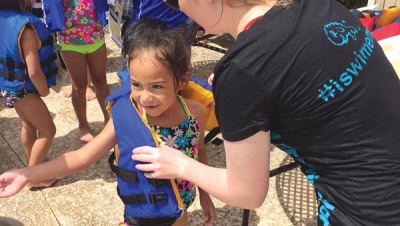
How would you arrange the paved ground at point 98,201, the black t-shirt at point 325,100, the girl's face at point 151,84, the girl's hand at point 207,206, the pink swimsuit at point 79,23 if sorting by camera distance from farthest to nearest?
the pink swimsuit at point 79,23, the paved ground at point 98,201, the girl's hand at point 207,206, the girl's face at point 151,84, the black t-shirt at point 325,100

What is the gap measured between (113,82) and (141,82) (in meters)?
2.87

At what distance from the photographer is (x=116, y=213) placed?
10.0 feet

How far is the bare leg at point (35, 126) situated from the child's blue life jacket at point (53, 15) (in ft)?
1.70

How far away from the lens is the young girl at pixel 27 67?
9.25ft

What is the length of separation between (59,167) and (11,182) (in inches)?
7.7

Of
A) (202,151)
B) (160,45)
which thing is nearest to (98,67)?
(202,151)

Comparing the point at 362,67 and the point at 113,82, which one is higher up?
the point at 362,67

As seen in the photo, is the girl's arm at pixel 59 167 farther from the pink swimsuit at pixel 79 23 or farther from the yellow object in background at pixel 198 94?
the pink swimsuit at pixel 79 23

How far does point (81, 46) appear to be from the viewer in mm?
3418

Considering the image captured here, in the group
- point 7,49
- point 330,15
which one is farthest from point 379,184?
point 7,49

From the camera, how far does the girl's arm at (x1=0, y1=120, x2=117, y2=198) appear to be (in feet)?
5.76

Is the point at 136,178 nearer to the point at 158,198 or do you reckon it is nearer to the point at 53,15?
the point at 158,198

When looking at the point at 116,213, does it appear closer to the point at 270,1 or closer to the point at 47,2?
the point at 47,2

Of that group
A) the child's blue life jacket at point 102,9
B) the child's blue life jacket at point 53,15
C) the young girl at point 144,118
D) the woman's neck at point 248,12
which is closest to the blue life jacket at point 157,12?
the child's blue life jacket at point 102,9
